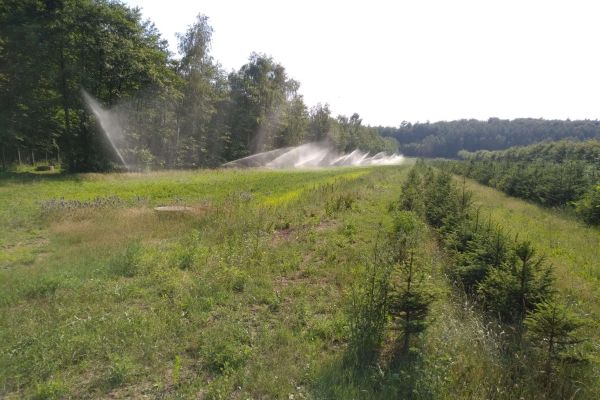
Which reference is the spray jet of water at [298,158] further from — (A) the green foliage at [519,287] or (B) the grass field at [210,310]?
(A) the green foliage at [519,287]

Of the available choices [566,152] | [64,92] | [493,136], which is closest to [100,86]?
[64,92]

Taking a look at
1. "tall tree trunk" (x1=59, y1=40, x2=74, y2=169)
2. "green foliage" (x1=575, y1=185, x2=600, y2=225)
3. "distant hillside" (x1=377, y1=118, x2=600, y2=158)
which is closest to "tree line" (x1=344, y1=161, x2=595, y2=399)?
"green foliage" (x1=575, y1=185, x2=600, y2=225)

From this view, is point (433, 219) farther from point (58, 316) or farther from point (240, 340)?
point (58, 316)

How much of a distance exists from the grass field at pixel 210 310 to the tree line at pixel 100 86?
20.4 m

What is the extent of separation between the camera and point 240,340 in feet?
16.2

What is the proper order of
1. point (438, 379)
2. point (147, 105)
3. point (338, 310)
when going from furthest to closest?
point (147, 105)
point (338, 310)
point (438, 379)

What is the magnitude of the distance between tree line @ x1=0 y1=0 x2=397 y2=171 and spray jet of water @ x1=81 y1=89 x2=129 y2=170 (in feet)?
1.69

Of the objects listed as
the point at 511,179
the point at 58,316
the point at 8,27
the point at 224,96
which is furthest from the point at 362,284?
the point at 224,96

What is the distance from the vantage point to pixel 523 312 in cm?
521

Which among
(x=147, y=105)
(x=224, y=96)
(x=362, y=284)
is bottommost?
(x=362, y=284)

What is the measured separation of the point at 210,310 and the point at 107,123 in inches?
1187

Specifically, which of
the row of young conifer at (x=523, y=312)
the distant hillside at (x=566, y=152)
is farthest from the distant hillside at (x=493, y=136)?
the row of young conifer at (x=523, y=312)

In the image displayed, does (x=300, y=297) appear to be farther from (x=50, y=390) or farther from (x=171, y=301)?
(x=50, y=390)

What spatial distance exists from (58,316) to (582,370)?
772 centimetres
